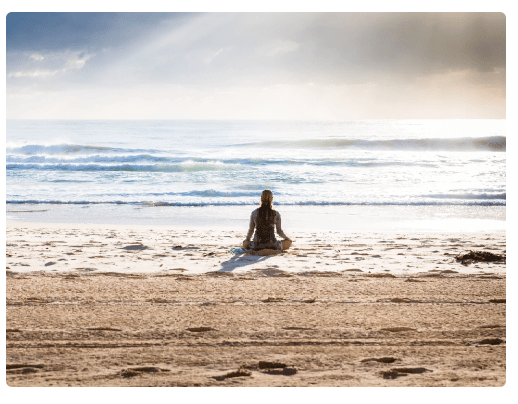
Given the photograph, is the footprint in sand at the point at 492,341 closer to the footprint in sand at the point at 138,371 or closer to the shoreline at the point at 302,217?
the footprint in sand at the point at 138,371

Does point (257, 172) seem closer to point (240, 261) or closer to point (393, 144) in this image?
point (393, 144)

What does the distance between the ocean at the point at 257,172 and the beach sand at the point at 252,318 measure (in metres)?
3.11

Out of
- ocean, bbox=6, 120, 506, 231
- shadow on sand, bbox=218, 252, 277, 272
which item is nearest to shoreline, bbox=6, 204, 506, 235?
ocean, bbox=6, 120, 506, 231

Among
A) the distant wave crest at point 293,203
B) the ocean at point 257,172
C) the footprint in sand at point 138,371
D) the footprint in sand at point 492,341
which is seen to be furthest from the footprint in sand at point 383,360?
the distant wave crest at point 293,203

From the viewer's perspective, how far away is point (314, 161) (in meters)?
18.4

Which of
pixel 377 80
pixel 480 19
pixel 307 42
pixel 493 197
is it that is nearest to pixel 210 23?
pixel 307 42

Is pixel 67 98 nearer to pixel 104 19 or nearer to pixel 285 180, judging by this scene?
pixel 104 19

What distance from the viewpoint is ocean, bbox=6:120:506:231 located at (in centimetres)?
952

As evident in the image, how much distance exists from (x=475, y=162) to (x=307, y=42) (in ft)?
44.2

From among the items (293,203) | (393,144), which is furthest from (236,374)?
(393,144)

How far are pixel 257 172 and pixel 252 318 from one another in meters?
13.2

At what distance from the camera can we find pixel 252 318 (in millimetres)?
3268

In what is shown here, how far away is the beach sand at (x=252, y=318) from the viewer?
2512 mm

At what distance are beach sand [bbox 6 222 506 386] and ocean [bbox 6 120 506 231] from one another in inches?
122
